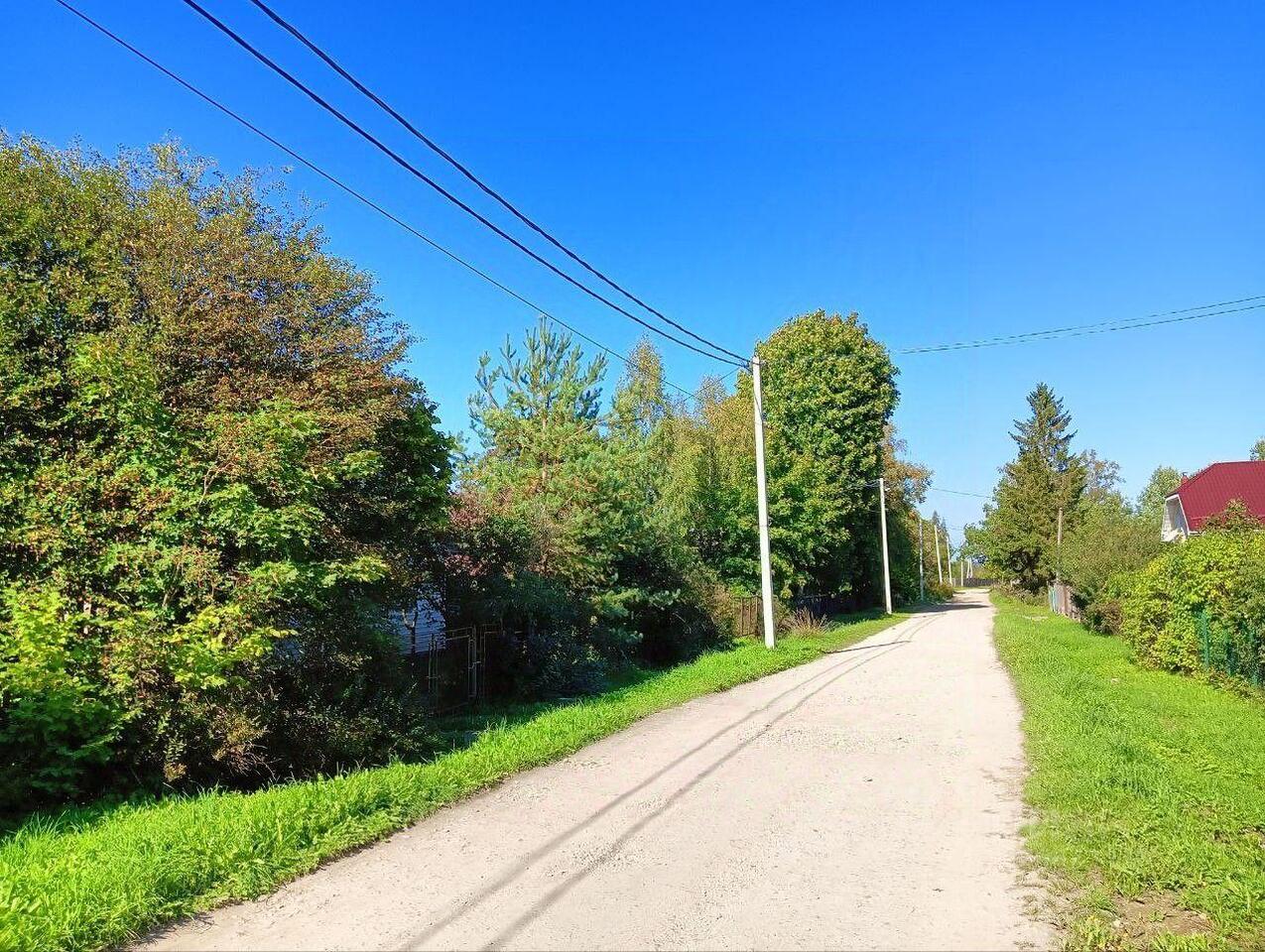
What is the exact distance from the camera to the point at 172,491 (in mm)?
7066

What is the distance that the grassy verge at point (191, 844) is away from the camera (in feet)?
13.9

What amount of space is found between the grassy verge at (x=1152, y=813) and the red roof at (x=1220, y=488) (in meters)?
29.6

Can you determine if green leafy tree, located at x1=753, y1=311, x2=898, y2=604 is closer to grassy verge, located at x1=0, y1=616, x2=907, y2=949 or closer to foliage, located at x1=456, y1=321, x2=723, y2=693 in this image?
foliage, located at x1=456, y1=321, x2=723, y2=693

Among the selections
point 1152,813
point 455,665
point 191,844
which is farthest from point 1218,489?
point 191,844

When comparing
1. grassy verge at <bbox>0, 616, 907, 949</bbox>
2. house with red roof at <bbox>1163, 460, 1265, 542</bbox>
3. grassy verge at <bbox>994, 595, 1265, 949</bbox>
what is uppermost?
house with red roof at <bbox>1163, 460, 1265, 542</bbox>

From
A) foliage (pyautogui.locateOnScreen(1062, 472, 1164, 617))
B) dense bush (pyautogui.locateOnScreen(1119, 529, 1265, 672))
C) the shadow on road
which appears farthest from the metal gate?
foliage (pyautogui.locateOnScreen(1062, 472, 1164, 617))

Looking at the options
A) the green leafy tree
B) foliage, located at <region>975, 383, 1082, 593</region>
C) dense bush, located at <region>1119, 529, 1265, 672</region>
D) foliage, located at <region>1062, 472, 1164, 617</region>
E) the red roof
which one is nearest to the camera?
dense bush, located at <region>1119, 529, 1265, 672</region>

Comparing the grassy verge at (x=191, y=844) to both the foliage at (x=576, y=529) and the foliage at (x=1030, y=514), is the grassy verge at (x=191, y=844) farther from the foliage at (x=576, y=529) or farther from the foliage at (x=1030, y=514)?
the foliage at (x=1030, y=514)

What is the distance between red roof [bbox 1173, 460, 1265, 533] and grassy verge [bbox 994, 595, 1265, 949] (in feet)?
97.0

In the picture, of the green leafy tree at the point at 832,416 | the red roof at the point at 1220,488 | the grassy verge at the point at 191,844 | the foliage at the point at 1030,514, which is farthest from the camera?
the foliage at the point at 1030,514

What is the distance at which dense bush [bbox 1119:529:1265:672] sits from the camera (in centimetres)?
1275

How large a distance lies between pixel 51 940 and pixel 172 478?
4.09 meters

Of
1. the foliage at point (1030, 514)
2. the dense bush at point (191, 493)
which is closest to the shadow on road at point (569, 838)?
the dense bush at point (191, 493)

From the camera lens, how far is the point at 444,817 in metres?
6.39
